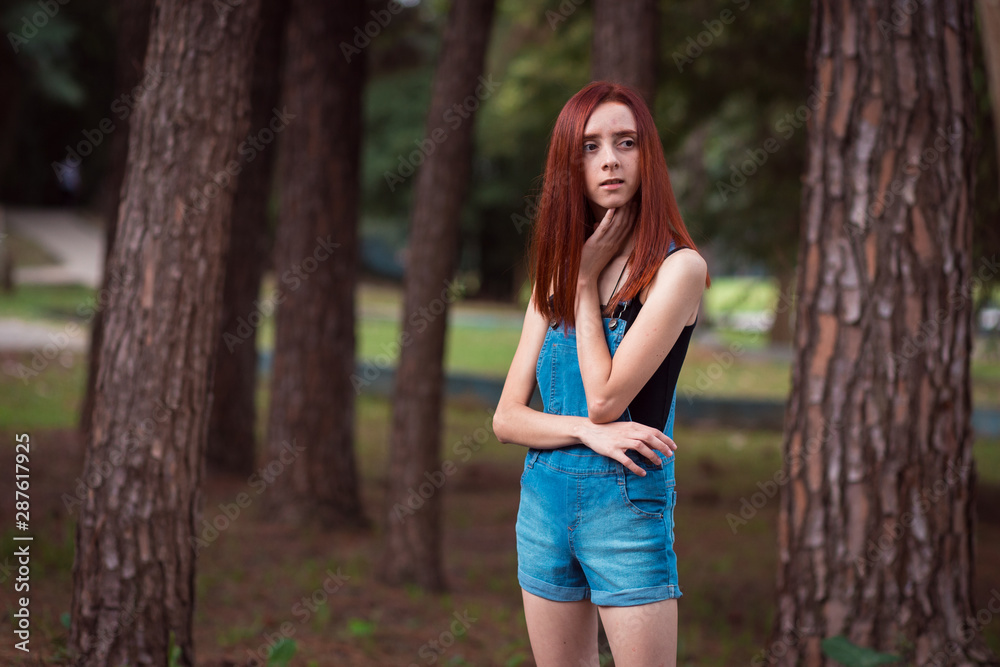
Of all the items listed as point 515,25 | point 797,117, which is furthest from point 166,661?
point 515,25

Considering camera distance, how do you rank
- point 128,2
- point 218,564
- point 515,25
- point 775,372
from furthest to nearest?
point 775,372 < point 515,25 < point 128,2 < point 218,564

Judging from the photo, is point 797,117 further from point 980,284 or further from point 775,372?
point 775,372

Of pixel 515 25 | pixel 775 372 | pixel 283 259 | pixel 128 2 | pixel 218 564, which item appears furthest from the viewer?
pixel 775 372

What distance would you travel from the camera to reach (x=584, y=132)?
2395 mm

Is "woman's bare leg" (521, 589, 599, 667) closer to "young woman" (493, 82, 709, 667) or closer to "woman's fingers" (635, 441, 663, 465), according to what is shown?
"young woman" (493, 82, 709, 667)

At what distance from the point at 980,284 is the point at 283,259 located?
Result: 5.35m

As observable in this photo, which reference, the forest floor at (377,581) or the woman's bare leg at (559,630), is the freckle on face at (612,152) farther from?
the forest floor at (377,581)

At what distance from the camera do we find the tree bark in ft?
20.4

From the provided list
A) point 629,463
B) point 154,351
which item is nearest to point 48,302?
point 154,351

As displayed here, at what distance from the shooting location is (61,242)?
3003cm

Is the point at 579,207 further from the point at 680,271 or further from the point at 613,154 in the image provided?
the point at 680,271

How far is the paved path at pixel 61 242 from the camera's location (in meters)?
25.9

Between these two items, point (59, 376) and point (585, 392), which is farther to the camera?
point (59, 376)

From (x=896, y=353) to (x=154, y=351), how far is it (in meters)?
3.00
